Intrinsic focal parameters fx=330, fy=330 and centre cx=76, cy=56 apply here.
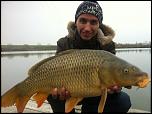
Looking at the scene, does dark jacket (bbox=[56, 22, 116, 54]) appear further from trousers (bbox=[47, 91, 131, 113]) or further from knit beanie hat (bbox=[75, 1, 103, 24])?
trousers (bbox=[47, 91, 131, 113])

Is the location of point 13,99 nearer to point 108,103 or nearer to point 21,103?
point 21,103

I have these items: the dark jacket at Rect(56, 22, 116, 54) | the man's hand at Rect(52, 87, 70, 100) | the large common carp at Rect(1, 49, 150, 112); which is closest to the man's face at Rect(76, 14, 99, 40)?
the dark jacket at Rect(56, 22, 116, 54)

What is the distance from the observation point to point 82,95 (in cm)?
236

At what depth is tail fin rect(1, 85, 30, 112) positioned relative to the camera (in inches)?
95.5

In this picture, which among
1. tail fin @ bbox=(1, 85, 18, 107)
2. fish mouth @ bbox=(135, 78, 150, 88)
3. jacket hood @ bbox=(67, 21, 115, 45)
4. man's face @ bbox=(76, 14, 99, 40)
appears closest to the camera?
fish mouth @ bbox=(135, 78, 150, 88)

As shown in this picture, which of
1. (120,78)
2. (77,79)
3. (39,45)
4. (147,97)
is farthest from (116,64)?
(39,45)

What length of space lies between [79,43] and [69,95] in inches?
31.7

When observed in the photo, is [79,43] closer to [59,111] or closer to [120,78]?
[59,111]

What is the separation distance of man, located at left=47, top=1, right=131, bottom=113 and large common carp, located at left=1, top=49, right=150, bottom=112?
0.49 metres

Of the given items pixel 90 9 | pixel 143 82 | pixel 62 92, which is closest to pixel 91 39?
pixel 90 9

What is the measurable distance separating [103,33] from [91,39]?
18 centimetres

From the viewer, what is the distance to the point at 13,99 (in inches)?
97.0

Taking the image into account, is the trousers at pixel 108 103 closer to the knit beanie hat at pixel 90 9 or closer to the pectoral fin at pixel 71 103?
the pectoral fin at pixel 71 103

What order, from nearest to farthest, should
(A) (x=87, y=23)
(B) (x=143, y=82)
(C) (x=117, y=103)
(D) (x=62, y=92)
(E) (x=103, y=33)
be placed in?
1. (B) (x=143, y=82)
2. (D) (x=62, y=92)
3. (A) (x=87, y=23)
4. (C) (x=117, y=103)
5. (E) (x=103, y=33)
